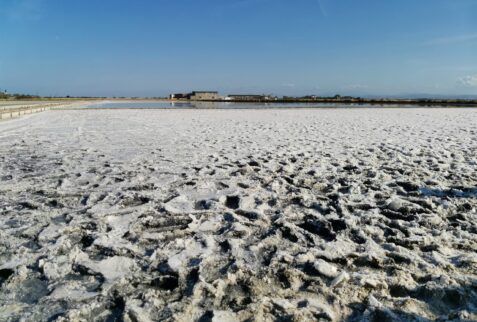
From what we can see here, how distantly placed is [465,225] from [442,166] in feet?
10.0

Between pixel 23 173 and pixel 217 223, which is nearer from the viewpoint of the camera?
pixel 217 223

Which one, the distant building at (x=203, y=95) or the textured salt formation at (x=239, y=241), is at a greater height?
the distant building at (x=203, y=95)

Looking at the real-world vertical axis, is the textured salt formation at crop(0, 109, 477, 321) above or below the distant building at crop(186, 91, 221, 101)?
below

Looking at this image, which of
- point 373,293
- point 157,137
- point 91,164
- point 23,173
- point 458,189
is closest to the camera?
point 373,293

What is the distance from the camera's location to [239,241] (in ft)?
11.8

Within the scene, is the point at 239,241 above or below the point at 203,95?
below

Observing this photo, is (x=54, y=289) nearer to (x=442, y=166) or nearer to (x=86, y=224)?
(x=86, y=224)

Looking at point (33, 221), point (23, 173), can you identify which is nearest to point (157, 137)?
point (23, 173)

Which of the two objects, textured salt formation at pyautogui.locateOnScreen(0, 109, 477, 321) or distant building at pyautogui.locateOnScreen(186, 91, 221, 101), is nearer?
textured salt formation at pyautogui.locateOnScreen(0, 109, 477, 321)

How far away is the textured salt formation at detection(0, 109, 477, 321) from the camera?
8.38ft

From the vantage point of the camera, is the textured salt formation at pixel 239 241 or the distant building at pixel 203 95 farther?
the distant building at pixel 203 95

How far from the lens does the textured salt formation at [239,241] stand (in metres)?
2.55

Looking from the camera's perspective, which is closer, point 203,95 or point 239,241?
point 239,241

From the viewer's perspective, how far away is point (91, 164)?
7.10 metres
